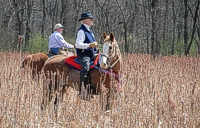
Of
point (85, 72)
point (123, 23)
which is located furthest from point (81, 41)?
point (123, 23)

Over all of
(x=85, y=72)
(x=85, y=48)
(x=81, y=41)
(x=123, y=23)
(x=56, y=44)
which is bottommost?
(x=85, y=72)

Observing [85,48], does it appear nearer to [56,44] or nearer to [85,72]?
[85,72]

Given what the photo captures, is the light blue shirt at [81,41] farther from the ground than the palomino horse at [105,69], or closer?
farther from the ground

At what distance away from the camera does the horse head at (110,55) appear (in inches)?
219

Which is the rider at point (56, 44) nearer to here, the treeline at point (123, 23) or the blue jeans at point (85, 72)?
the treeline at point (123, 23)

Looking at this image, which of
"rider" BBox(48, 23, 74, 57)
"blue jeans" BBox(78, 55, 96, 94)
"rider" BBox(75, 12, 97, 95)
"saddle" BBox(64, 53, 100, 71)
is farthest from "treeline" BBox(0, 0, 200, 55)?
"blue jeans" BBox(78, 55, 96, 94)

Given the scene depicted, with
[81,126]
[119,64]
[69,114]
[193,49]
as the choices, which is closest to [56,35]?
[119,64]

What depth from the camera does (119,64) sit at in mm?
5887

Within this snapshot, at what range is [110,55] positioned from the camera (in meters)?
5.68

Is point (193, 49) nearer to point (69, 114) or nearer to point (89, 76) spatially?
point (89, 76)

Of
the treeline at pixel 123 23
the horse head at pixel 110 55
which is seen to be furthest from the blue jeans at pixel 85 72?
the treeline at pixel 123 23

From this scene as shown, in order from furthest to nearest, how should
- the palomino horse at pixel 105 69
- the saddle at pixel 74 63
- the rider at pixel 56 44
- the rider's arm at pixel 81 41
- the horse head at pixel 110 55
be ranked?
the rider at pixel 56 44 < the saddle at pixel 74 63 < the rider's arm at pixel 81 41 < the horse head at pixel 110 55 < the palomino horse at pixel 105 69

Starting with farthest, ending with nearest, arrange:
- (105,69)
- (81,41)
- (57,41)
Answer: (57,41) < (81,41) < (105,69)

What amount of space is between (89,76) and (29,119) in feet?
7.34
